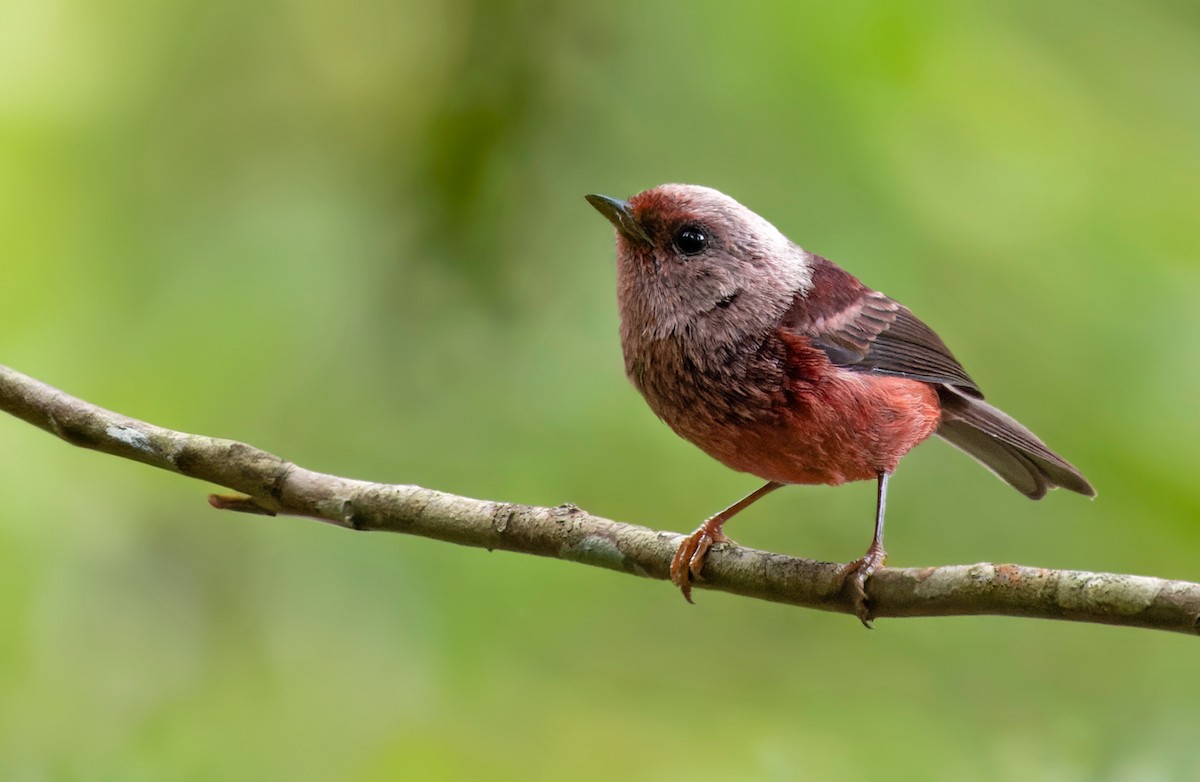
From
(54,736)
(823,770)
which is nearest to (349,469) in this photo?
(54,736)

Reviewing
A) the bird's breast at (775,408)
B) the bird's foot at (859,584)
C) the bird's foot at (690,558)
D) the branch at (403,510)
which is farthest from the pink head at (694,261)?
the bird's foot at (859,584)

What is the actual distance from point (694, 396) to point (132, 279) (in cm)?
228

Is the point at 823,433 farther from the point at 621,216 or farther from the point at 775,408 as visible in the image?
the point at 621,216

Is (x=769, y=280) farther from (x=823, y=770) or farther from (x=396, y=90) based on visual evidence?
(x=396, y=90)

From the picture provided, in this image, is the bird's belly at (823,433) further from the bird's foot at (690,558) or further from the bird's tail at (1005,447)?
the bird's tail at (1005,447)

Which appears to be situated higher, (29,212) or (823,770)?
(29,212)

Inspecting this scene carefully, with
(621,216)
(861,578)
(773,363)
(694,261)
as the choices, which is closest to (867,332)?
(773,363)

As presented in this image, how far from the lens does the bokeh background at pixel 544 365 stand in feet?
12.2

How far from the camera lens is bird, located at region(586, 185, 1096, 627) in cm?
336

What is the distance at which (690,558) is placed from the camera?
334cm

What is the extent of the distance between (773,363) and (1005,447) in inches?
40.1

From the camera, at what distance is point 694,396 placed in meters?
3.38

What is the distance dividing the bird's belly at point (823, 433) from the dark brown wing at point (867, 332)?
0.10 metres

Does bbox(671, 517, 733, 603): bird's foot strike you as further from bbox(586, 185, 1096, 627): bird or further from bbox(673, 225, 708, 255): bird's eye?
bbox(673, 225, 708, 255): bird's eye
